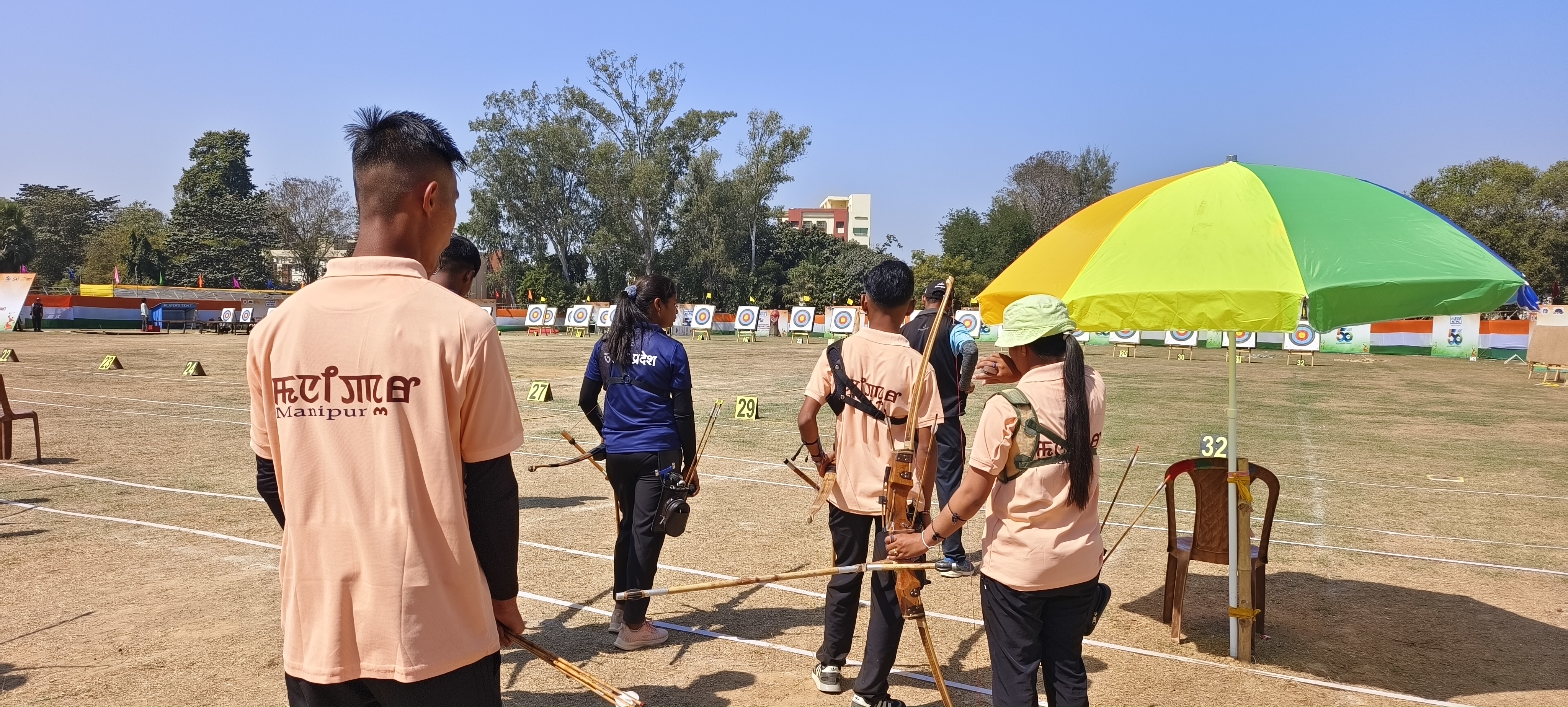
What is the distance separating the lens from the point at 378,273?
7.02ft

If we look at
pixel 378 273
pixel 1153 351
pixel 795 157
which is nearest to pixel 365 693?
pixel 378 273

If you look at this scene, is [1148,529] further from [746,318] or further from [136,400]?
[746,318]

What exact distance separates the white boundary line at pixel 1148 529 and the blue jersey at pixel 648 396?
176cm

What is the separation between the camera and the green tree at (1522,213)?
172 feet

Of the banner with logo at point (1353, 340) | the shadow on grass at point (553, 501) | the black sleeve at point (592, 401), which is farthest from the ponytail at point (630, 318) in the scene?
the banner with logo at point (1353, 340)

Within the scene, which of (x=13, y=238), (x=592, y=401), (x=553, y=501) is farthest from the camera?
(x=13, y=238)

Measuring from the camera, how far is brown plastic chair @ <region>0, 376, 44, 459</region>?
10.1 metres

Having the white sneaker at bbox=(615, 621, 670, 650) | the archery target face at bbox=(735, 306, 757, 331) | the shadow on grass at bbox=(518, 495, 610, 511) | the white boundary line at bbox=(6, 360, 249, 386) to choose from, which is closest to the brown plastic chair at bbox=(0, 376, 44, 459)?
the shadow on grass at bbox=(518, 495, 610, 511)

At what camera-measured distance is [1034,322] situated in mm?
3520

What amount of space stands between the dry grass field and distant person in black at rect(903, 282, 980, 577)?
41 cm

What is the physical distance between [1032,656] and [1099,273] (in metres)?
2.04

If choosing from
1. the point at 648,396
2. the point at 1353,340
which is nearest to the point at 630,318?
the point at 648,396

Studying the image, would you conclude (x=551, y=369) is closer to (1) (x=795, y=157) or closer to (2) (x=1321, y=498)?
(2) (x=1321, y=498)

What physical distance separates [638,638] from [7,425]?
9042 millimetres
